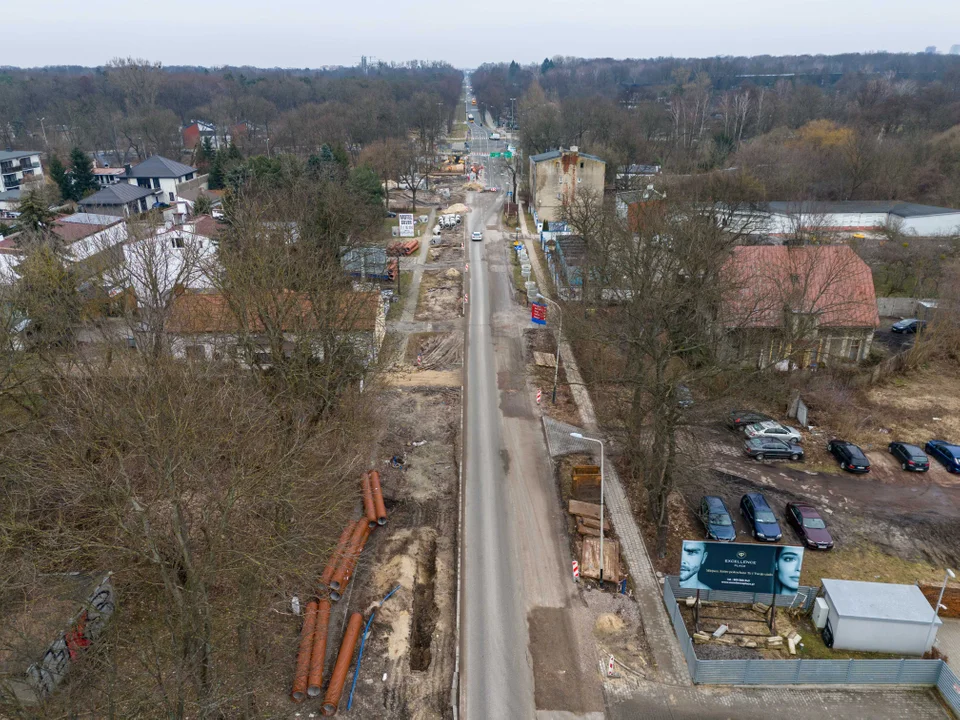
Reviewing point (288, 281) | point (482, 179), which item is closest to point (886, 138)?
point (482, 179)

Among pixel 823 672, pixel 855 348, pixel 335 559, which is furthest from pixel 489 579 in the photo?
pixel 855 348

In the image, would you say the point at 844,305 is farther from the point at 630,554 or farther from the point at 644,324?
the point at 630,554

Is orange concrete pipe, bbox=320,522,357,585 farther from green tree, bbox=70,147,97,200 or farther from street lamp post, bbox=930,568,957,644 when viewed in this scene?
green tree, bbox=70,147,97,200

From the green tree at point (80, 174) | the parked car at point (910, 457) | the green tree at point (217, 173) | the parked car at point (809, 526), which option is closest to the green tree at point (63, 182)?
the green tree at point (80, 174)

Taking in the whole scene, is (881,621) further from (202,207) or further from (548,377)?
(202,207)

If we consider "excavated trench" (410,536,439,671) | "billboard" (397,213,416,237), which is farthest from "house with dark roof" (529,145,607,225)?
"excavated trench" (410,536,439,671)

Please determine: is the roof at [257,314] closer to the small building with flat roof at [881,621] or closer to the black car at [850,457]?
the small building with flat roof at [881,621]
